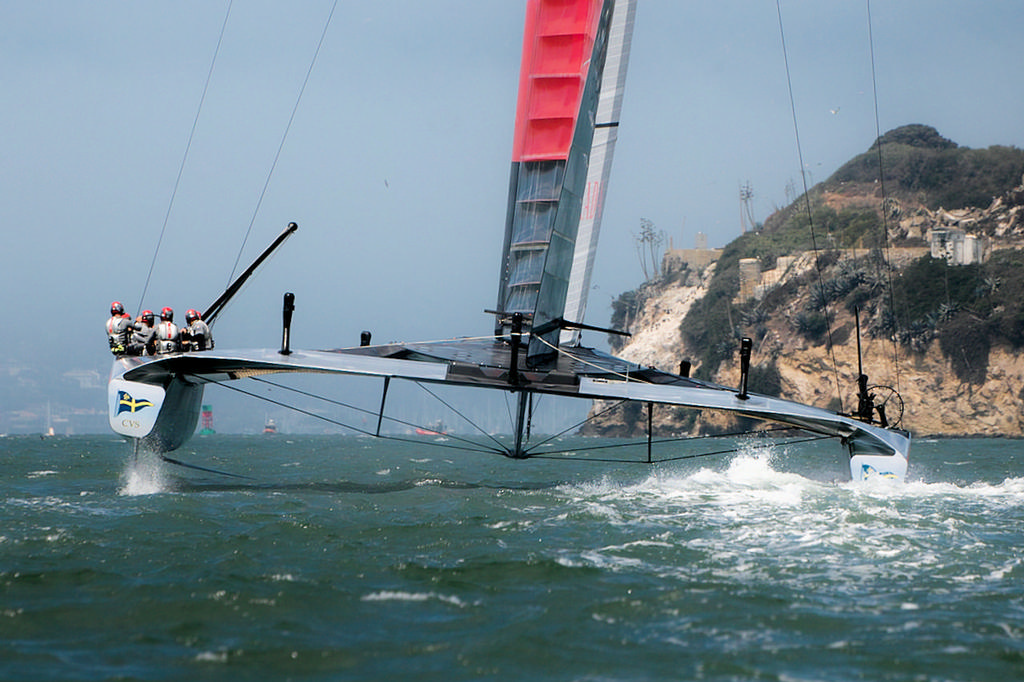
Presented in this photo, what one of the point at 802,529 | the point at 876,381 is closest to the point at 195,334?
the point at 802,529

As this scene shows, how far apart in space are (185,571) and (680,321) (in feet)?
174

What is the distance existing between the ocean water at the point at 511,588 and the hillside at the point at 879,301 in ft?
83.1

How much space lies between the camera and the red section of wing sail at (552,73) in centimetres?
1263

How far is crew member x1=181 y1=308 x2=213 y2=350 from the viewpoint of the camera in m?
11.2

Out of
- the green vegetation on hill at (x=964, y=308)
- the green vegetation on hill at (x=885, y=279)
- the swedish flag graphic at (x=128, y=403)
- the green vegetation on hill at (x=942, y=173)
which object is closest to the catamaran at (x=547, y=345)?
the swedish flag graphic at (x=128, y=403)

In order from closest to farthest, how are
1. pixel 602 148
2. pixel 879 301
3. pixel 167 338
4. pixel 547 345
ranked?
1. pixel 167 338
2. pixel 547 345
3. pixel 602 148
4. pixel 879 301

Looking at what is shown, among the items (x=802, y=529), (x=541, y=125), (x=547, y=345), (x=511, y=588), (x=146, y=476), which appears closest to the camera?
(x=511, y=588)

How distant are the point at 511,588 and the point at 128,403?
5.82 meters

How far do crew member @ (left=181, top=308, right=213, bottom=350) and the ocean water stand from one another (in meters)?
1.91

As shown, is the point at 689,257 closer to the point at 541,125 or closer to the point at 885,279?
the point at 885,279

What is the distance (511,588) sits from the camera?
5.50 metres

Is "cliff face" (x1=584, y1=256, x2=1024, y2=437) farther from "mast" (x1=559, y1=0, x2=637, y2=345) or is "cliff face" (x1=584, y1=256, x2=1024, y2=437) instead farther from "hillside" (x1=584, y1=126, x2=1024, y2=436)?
"mast" (x1=559, y1=0, x2=637, y2=345)

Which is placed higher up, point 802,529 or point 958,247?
point 958,247

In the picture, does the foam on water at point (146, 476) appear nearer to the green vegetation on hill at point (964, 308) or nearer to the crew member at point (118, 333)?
the crew member at point (118, 333)
